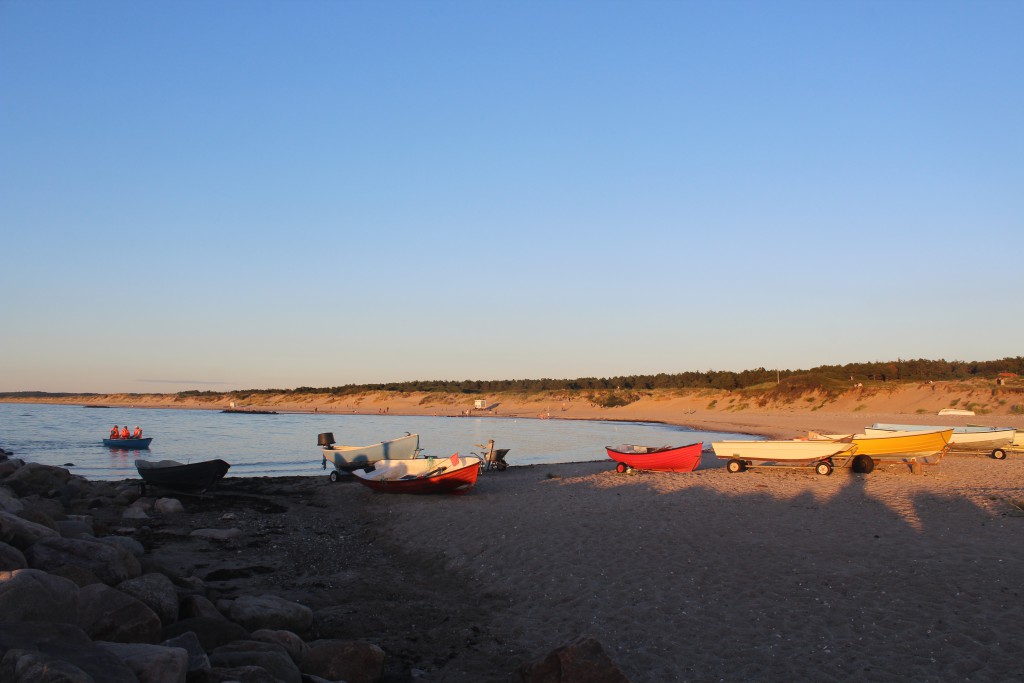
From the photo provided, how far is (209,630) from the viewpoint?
7371 mm

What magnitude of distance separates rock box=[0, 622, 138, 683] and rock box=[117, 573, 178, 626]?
2.33 m

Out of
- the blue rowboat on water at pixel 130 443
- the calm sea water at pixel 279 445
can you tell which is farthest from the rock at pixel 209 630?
the blue rowboat on water at pixel 130 443

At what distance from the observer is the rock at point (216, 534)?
14891 mm

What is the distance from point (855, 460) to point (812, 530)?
9928 mm

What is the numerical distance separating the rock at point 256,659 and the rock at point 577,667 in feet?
7.13

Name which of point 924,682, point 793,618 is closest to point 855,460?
point 793,618

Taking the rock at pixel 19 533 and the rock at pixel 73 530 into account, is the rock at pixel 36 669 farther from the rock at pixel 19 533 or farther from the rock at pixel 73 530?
the rock at pixel 73 530

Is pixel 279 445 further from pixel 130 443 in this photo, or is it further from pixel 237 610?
pixel 237 610

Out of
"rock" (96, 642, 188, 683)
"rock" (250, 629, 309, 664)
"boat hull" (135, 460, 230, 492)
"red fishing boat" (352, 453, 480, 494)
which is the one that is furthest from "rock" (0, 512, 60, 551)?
"boat hull" (135, 460, 230, 492)

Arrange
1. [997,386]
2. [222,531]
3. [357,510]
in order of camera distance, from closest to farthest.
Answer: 1. [222,531]
2. [357,510]
3. [997,386]

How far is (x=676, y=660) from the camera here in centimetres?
771

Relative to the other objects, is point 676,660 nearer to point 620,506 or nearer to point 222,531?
point 620,506

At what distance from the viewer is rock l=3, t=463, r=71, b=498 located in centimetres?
1923

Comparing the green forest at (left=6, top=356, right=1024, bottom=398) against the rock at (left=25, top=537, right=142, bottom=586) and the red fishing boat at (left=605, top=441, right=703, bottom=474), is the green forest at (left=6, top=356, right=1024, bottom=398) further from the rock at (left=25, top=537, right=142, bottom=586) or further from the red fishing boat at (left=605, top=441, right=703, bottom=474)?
the rock at (left=25, top=537, right=142, bottom=586)
